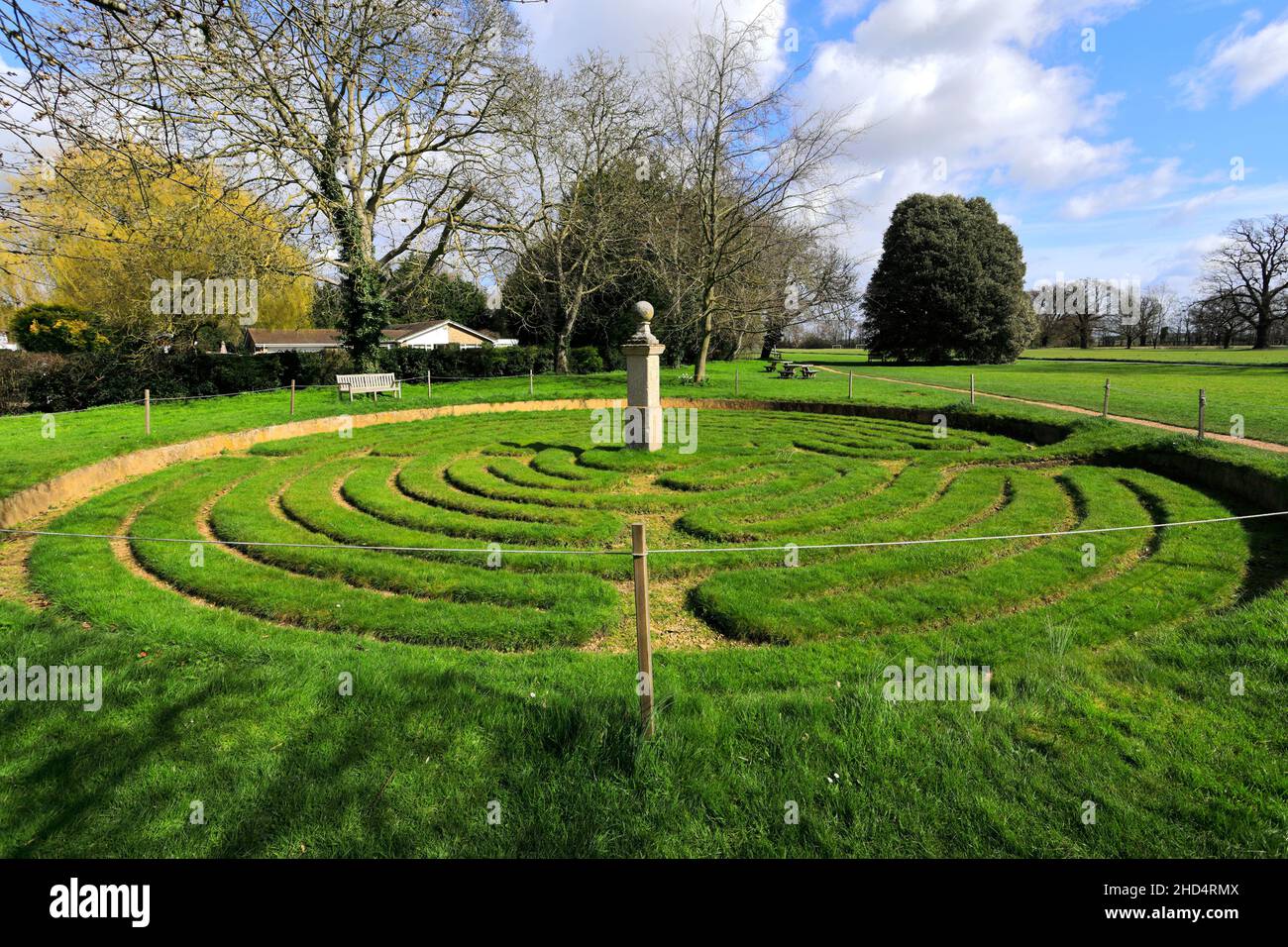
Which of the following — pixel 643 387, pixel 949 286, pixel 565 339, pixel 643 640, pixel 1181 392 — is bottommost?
pixel 643 640

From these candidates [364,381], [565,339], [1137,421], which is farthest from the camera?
[565,339]

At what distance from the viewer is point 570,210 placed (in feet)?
103

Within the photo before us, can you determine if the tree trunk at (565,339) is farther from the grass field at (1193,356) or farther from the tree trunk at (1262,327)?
the tree trunk at (1262,327)

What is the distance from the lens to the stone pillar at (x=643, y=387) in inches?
527

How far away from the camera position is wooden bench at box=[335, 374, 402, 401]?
22125 mm

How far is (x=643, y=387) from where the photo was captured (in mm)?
13664

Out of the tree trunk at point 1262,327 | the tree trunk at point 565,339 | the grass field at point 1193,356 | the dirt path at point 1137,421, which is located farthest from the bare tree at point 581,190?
the tree trunk at point 1262,327

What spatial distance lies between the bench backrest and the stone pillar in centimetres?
1240

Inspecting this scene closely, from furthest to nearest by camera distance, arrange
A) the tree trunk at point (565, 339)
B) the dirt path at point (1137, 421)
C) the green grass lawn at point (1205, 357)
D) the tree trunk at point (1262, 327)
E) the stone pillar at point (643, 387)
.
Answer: the tree trunk at point (1262, 327) → the green grass lawn at point (1205, 357) → the tree trunk at point (565, 339) → the stone pillar at point (643, 387) → the dirt path at point (1137, 421)

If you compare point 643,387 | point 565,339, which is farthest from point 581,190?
point 643,387

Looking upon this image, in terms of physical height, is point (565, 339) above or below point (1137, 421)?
above

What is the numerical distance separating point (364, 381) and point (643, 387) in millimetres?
13124

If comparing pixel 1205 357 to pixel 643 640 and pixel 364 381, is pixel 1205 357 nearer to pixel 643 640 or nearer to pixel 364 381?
pixel 364 381

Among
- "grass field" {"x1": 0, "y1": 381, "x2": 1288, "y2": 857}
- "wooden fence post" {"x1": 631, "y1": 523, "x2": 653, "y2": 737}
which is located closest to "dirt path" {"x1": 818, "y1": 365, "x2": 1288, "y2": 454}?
"grass field" {"x1": 0, "y1": 381, "x2": 1288, "y2": 857}
